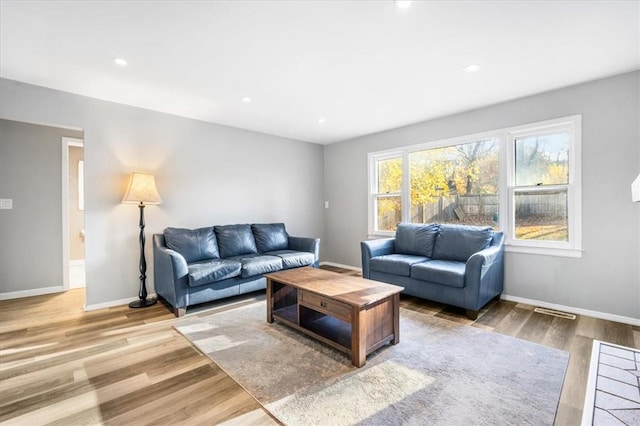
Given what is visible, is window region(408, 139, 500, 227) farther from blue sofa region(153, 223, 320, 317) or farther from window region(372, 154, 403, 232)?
blue sofa region(153, 223, 320, 317)

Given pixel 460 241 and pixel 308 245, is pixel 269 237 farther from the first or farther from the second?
pixel 460 241

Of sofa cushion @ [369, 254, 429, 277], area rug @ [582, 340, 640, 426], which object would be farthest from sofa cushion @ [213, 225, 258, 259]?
area rug @ [582, 340, 640, 426]

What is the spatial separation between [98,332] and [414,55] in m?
3.79

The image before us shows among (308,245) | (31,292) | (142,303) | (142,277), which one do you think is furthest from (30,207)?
(308,245)

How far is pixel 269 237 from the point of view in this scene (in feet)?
14.6

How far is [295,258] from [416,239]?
1674 mm

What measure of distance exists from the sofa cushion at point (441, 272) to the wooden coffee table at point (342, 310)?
893 millimetres

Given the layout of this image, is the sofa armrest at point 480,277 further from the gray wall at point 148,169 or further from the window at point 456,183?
the gray wall at point 148,169

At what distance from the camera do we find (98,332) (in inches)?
107

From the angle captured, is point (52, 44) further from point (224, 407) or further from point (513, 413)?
point (513, 413)

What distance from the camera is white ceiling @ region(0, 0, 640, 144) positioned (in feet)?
6.24

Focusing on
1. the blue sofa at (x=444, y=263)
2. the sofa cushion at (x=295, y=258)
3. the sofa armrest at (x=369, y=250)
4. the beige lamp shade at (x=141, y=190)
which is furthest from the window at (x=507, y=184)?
the beige lamp shade at (x=141, y=190)

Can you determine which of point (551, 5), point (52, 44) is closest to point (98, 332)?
point (52, 44)

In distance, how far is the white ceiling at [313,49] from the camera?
1.90m
